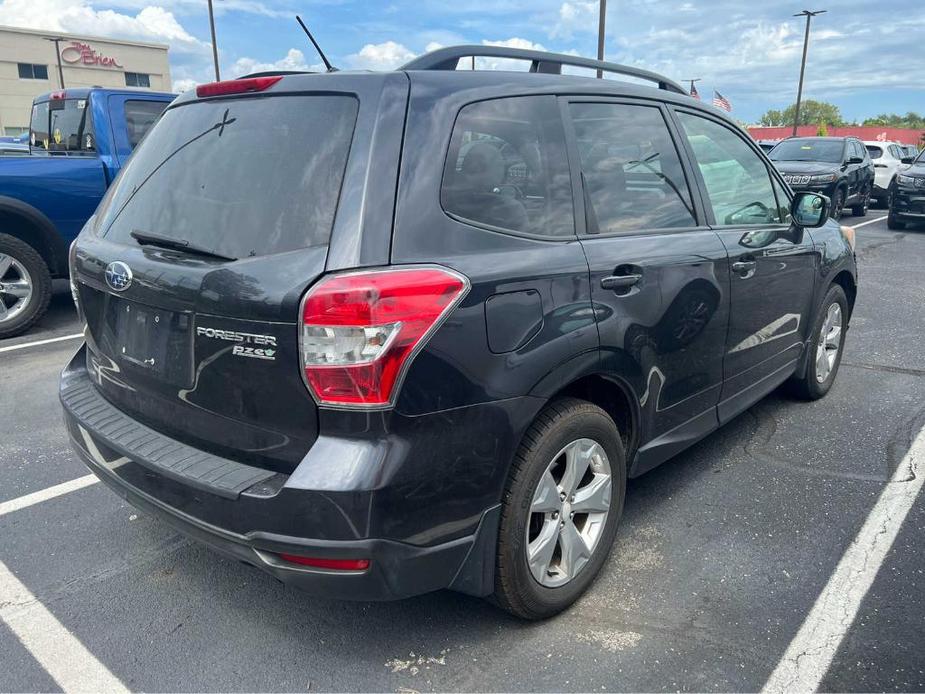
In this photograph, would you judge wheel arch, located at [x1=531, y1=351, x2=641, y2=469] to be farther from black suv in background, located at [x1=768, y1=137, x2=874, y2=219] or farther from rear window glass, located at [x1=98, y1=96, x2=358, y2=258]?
black suv in background, located at [x1=768, y1=137, x2=874, y2=219]

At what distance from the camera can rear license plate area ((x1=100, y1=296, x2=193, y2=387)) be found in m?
2.27

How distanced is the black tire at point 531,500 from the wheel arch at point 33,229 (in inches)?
221

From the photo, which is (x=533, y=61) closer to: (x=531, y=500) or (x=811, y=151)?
(x=531, y=500)

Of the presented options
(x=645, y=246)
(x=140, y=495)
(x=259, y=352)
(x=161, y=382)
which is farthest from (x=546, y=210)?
(x=140, y=495)

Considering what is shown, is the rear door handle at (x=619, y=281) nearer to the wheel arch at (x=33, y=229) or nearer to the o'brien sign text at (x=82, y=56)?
the wheel arch at (x=33, y=229)

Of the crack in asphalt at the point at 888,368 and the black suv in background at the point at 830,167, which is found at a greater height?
the black suv in background at the point at 830,167

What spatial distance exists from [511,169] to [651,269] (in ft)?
2.44

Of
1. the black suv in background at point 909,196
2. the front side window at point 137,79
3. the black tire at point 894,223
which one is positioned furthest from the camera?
Answer: the front side window at point 137,79

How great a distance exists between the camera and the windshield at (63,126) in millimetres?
7066

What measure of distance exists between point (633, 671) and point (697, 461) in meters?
1.79

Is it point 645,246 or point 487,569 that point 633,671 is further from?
point 645,246

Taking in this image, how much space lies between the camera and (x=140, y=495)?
2.41 m

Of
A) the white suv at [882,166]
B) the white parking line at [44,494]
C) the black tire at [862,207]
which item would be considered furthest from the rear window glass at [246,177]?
the white suv at [882,166]

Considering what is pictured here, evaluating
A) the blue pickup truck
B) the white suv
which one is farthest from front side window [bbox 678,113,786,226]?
the white suv
